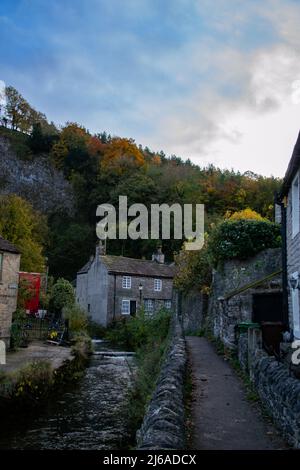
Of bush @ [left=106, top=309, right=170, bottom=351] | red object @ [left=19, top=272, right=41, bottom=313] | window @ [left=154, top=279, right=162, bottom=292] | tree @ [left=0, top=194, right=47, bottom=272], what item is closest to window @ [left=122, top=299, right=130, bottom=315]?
window @ [left=154, top=279, right=162, bottom=292]

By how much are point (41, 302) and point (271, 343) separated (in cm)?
3057

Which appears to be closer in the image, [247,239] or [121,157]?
[247,239]

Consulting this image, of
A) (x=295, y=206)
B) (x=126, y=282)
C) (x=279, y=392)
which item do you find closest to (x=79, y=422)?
(x=295, y=206)

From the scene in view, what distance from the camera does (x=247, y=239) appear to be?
18016mm

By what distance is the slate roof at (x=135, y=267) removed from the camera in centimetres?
4374

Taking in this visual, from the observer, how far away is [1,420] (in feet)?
46.4

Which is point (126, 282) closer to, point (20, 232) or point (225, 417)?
point (20, 232)

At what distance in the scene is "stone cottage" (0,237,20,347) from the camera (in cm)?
2334

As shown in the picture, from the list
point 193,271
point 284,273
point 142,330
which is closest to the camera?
point 284,273

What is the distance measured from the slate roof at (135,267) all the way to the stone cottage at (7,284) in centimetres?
1858

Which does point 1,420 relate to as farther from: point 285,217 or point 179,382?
point 285,217

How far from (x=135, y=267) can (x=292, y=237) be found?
112ft

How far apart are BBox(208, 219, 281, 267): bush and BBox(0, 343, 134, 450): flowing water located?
780 cm

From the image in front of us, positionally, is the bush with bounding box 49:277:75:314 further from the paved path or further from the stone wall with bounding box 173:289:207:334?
the paved path
